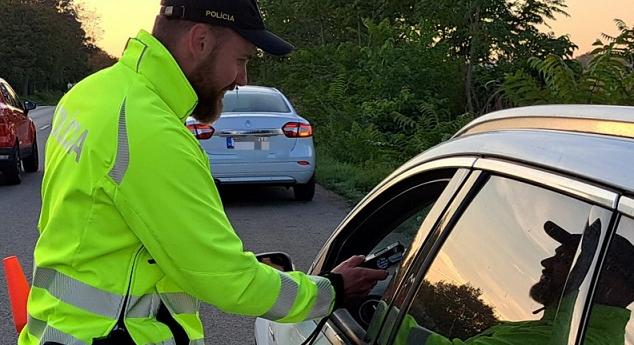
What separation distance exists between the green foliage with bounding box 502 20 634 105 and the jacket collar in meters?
5.76

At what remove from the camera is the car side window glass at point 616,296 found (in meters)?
1.32

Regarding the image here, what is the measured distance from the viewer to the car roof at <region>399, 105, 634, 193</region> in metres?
1.40

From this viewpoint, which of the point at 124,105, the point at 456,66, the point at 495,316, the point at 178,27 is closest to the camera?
the point at 495,316

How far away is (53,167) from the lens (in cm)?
203

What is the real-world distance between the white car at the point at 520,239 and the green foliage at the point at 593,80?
17.8 ft

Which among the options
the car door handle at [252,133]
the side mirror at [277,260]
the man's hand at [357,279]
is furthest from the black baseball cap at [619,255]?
the car door handle at [252,133]

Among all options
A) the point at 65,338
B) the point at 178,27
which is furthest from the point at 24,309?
the point at 178,27

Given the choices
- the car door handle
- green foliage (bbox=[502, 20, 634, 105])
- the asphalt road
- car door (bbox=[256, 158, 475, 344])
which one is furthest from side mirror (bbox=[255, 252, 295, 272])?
the car door handle

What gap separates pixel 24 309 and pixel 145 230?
31.9 inches

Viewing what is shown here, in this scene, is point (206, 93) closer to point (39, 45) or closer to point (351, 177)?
point (351, 177)

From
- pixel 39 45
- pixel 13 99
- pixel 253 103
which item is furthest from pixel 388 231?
pixel 39 45

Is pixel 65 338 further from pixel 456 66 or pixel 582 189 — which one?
pixel 456 66

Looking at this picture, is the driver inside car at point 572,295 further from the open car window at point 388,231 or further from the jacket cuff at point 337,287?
the jacket cuff at point 337,287

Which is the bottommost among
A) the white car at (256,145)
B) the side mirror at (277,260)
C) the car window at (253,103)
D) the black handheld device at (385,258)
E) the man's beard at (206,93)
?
the white car at (256,145)
